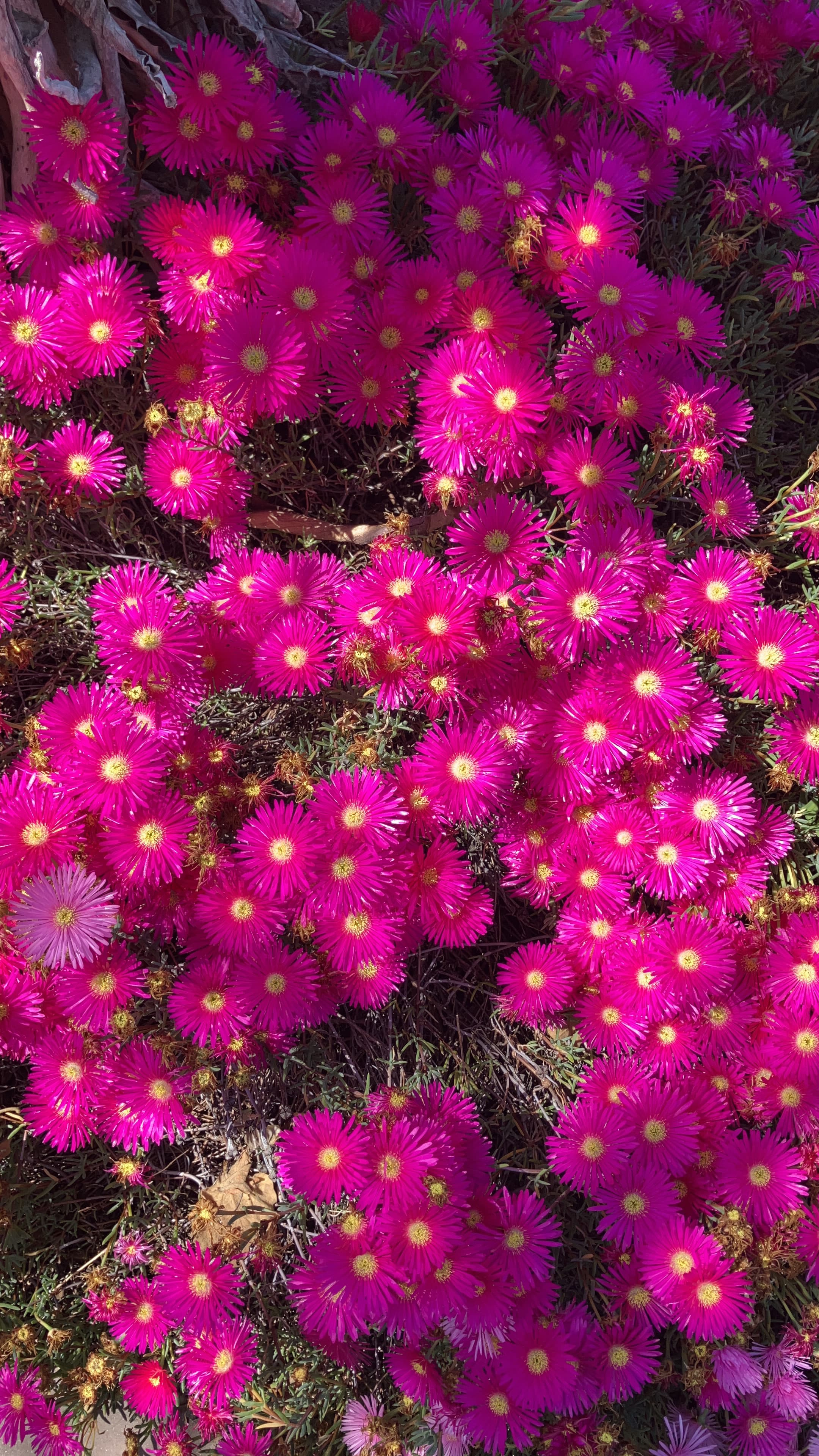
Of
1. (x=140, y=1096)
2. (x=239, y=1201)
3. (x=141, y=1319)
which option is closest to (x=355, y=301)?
(x=140, y=1096)

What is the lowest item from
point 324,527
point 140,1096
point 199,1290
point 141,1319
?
point 141,1319

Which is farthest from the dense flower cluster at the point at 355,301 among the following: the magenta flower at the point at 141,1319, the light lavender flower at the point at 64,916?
the magenta flower at the point at 141,1319

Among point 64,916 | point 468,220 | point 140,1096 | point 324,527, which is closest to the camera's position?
point 64,916

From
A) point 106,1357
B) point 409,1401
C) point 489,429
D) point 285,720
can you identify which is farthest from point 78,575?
point 409,1401

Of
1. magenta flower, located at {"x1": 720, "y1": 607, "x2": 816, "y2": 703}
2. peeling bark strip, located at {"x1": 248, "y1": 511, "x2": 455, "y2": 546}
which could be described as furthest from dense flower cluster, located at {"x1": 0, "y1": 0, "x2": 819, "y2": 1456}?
peeling bark strip, located at {"x1": 248, "y1": 511, "x2": 455, "y2": 546}

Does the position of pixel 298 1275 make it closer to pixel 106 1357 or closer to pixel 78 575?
pixel 106 1357

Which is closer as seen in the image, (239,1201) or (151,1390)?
(151,1390)

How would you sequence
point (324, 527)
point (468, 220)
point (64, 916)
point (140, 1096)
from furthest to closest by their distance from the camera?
point (324, 527) → point (468, 220) → point (140, 1096) → point (64, 916)

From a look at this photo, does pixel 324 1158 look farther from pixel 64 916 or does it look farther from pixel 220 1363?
pixel 64 916
